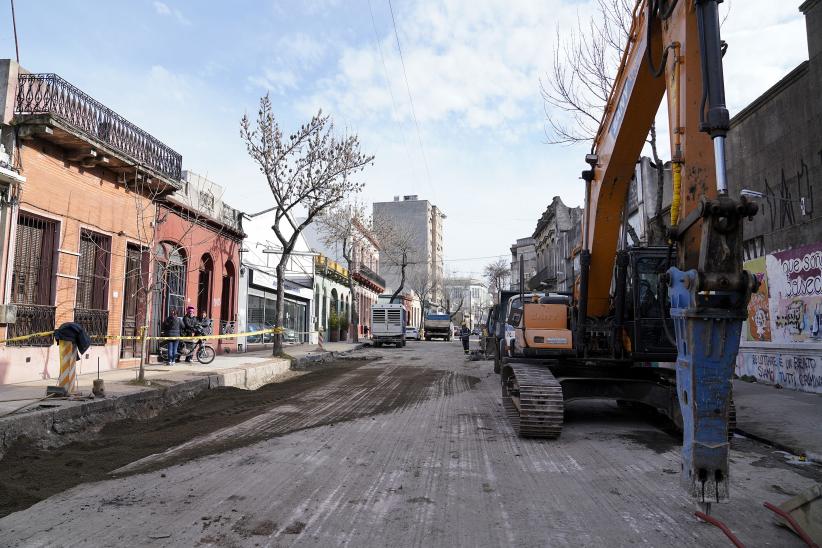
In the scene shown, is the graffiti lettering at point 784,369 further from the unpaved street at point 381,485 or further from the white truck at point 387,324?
the white truck at point 387,324

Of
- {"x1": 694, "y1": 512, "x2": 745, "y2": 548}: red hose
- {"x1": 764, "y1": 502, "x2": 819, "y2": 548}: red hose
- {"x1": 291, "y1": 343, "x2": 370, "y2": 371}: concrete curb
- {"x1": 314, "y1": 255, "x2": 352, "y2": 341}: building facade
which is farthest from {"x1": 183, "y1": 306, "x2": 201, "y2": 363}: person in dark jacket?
{"x1": 314, "y1": 255, "x2": 352, "y2": 341}: building facade

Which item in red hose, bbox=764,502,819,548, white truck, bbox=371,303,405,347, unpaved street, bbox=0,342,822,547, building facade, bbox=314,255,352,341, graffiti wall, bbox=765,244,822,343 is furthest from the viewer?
building facade, bbox=314,255,352,341

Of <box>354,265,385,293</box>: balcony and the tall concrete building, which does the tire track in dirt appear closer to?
<box>354,265,385,293</box>: balcony

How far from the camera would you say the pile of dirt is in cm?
540

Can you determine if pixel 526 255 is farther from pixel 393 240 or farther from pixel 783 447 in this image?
pixel 783 447

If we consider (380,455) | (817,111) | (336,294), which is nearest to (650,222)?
(817,111)

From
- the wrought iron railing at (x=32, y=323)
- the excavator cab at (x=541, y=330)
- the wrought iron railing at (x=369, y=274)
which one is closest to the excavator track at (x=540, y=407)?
the excavator cab at (x=541, y=330)

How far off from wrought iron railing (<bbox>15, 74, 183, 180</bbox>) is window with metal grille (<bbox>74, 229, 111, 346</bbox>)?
235cm

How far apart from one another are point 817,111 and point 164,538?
528 inches

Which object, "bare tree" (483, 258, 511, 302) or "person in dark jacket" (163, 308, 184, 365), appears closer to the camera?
"person in dark jacket" (163, 308, 184, 365)

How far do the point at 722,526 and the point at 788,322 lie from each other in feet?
33.5

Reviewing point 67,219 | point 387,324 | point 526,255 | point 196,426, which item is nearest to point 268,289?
point 387,324

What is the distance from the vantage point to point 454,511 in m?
4.38

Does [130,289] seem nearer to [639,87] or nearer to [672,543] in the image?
[639,87]
